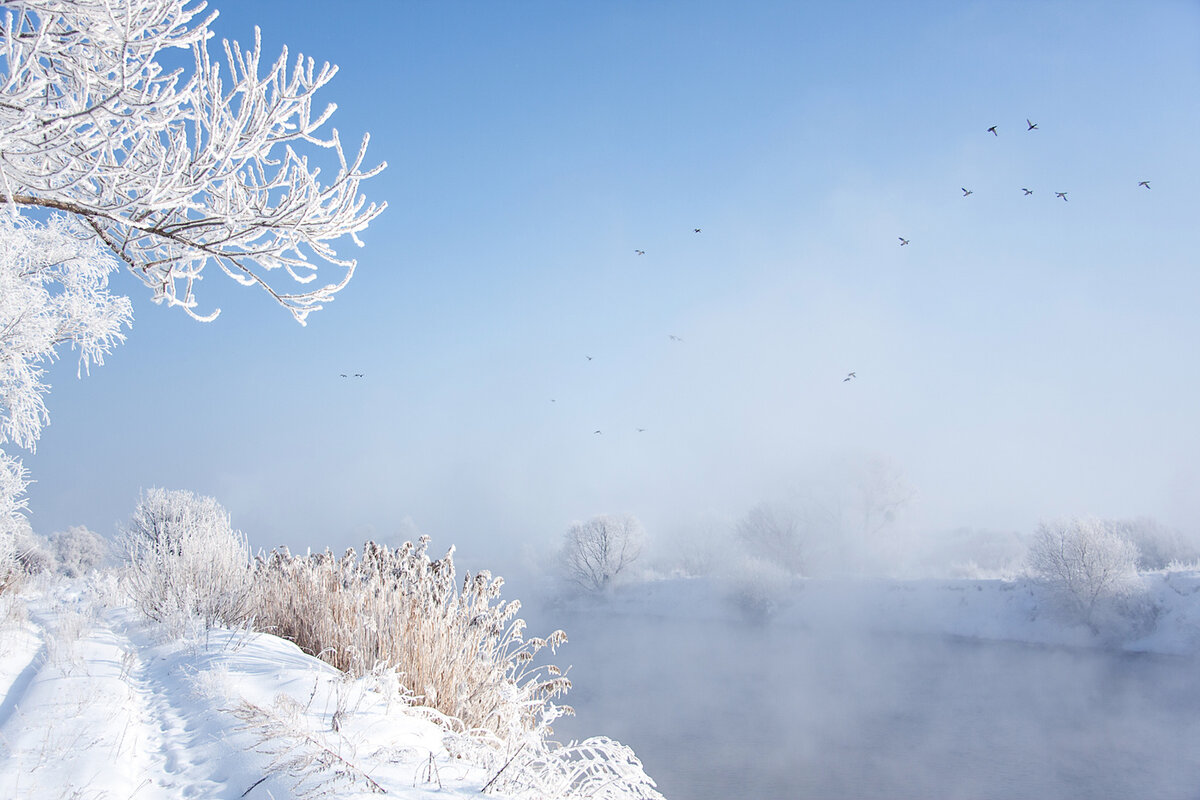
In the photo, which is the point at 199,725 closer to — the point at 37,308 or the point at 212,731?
the point at 212,731

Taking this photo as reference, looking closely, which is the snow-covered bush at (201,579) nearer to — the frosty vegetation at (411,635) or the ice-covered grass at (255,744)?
the frosty vegetation at (411,635)

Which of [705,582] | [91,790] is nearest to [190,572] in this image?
[91,790]

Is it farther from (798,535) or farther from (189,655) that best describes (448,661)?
(798,535)

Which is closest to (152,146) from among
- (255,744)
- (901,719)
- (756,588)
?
(255,744)

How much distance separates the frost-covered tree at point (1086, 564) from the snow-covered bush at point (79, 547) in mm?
60394

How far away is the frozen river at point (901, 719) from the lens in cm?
1570

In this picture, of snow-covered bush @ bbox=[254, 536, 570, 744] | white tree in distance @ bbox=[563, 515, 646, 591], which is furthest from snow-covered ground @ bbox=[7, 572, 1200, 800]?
white tree in distance @ bbox=[563, 515, 646, 591]

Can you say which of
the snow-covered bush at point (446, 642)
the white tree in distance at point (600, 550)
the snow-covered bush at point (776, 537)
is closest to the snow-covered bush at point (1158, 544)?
the snow-covered bush at point (776, 537)

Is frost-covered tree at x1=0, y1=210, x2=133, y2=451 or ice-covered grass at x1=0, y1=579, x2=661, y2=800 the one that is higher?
frost-covered tree at x1=0, y1=210, x2=133, y2=451

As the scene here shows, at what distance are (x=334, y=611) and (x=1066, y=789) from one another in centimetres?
1845

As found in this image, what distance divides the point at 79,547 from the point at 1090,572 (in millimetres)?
Answer: 67009

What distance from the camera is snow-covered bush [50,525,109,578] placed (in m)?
47.7

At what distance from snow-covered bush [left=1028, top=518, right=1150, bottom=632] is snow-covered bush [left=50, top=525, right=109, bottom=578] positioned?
198ft

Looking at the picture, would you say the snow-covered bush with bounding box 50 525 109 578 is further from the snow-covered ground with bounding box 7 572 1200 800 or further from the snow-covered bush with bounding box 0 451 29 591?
the snow-covered ground with bounding box 7 572 1200 800
